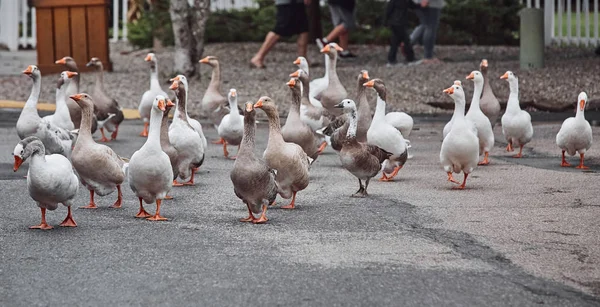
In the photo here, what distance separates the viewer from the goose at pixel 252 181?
8.20m

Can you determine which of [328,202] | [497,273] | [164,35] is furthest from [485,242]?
[164,35]

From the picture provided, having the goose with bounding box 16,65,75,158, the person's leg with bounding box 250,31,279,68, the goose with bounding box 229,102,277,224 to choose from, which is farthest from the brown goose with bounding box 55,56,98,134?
the person's leg with bounding box 250,31,279,68

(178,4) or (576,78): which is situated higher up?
(178,4)

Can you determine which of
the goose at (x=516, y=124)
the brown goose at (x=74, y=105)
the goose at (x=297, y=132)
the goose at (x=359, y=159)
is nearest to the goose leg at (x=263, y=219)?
the goose at (x=359, y=159)

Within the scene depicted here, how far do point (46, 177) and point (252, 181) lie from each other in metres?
1.53

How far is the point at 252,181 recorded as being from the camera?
26.8 feet

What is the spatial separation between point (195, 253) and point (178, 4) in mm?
12234

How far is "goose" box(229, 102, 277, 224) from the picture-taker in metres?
8.20

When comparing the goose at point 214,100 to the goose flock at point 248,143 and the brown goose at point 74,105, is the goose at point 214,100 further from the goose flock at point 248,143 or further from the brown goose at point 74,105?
the brown goose at point 74,105

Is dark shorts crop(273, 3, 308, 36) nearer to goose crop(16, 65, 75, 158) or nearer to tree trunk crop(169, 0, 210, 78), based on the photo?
tree trunk crop(169, 0, 210, 78)

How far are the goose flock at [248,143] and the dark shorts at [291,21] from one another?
6.36m

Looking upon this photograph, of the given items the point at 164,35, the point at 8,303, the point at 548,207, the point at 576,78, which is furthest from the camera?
the point at 164,35

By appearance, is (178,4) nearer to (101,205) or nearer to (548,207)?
(101,205)

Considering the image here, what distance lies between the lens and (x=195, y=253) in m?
7.10
